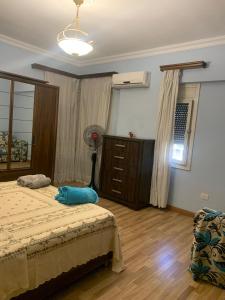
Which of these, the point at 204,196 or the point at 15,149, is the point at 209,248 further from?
the point at 15,149

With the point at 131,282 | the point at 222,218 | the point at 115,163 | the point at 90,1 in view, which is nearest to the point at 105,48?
the point at 90,1

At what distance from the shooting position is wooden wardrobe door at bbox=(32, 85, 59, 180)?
12.3 ft

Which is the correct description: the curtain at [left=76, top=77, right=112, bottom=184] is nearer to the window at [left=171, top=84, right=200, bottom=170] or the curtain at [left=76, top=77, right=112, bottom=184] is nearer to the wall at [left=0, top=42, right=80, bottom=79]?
the wall at [left=0, top=42, right=80, bottom=79]

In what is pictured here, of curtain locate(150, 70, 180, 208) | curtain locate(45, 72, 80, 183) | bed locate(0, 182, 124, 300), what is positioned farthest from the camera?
curtain locate(45, 72, 80, 183)

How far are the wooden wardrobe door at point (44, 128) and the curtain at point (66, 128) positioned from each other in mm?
892

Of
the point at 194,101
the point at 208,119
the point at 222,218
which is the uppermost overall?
the point at 194,101

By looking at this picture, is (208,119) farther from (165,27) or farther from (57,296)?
(57,296)

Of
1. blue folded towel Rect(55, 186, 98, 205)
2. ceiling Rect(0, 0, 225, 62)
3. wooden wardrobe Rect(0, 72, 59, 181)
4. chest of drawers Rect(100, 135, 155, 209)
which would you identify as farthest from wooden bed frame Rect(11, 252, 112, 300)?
ceiling Rect(0, 0, 225, 62)

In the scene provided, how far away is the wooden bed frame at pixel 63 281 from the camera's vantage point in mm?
1573

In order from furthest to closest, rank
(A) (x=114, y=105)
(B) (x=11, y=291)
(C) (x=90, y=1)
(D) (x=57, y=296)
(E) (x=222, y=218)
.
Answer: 1. (A) (x=114, y=105)
2. (C) (x=90, y=1)
3. (E) (x=222, y=218)
4. (D) (x=57, y=296)
5. (B) (x=11, y=291)

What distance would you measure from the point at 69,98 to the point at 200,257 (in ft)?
12.7

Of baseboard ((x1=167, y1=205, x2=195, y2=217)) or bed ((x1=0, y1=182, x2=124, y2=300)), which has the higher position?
bed ((x1=0, y1=182, x2=124, y2=300))

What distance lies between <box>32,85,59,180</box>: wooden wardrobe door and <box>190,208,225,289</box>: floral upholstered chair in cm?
261

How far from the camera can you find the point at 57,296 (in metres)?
1.78
